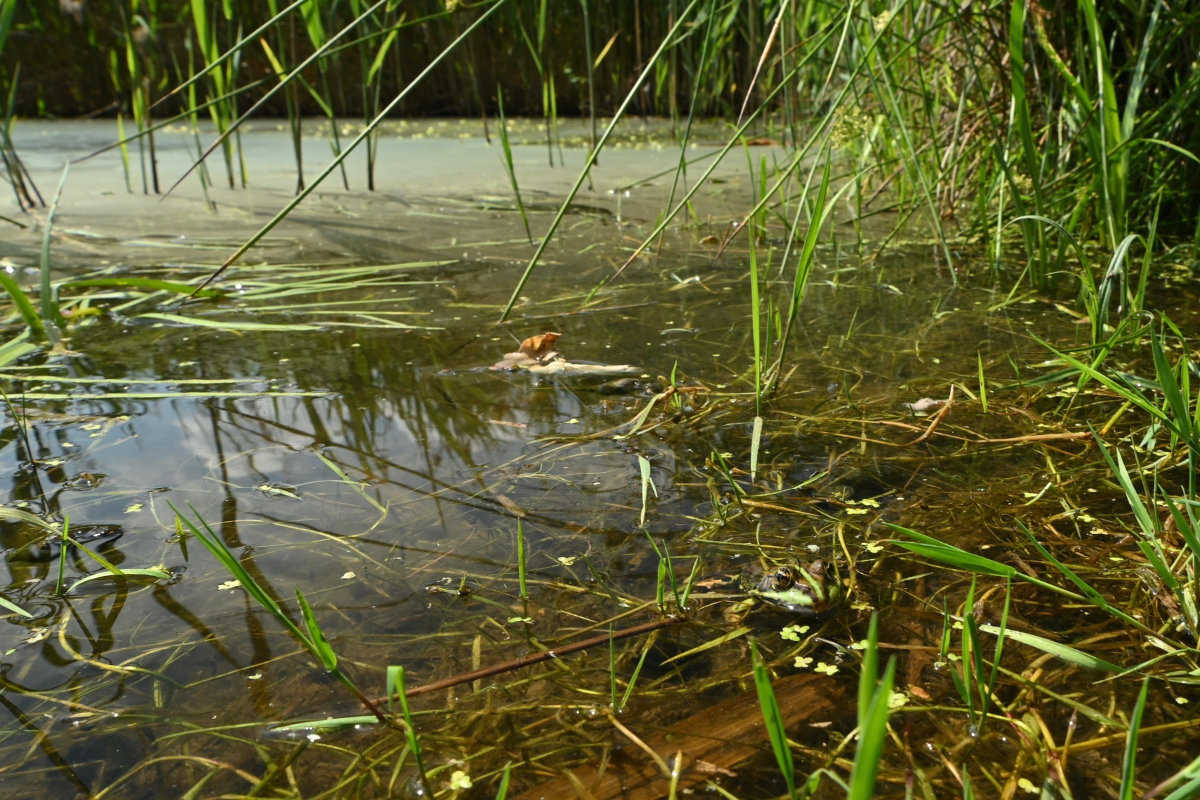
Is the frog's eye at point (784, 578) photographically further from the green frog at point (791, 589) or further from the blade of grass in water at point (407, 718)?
the blade of grass in water at point (407, 718)

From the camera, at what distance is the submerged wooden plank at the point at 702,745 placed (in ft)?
2.04

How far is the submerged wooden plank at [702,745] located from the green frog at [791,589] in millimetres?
83

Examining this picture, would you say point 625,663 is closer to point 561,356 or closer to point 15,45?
point 561,356

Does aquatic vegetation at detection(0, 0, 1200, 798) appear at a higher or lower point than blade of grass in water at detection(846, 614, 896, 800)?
lower

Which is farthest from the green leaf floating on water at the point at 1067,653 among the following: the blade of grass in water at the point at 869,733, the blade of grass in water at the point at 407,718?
the blade of grass in water at the point at 407,718

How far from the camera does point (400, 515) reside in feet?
3.21

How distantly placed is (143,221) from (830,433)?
2.28 m

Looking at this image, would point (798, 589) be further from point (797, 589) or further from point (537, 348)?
point (537, 348)

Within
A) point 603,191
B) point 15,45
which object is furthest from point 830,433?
point 15,45

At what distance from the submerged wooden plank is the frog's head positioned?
82 millimetres

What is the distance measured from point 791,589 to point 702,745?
200mm

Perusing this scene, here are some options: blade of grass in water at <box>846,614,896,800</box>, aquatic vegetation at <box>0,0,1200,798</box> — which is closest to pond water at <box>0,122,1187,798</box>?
aquatic vegetation at <box>0,0,1200,798</box>

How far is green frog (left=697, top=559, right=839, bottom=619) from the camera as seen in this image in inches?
31.2

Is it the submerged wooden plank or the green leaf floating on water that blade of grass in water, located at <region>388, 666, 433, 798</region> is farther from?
the green leaf floating on water
